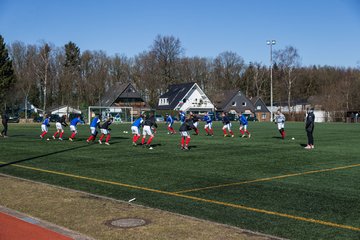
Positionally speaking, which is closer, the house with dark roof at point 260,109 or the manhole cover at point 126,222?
the manhole cover at point 126,222

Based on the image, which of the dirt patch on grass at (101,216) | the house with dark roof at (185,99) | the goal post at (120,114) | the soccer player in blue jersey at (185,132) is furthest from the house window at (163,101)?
the dirt patch on grass at (101,216)

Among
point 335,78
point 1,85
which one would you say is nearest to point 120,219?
point 1,85

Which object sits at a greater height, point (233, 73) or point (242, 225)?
point (233, 73)

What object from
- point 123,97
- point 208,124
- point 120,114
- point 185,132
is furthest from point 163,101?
point 185,132

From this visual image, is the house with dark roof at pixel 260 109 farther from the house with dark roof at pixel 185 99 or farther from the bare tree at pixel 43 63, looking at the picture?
the bare tree at pixel 43 63

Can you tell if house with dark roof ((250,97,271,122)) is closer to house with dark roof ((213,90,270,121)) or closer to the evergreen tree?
house with dark roof ((213,90,270,121))

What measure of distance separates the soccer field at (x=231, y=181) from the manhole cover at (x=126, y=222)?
3.98 feet

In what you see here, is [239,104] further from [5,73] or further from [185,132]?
[185,132]

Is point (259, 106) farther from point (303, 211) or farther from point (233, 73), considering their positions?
point (303, 211)

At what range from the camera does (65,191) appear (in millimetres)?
10102

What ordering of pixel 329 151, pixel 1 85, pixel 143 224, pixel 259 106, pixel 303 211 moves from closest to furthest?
pixel 143 224 < pixel 303 211 < pixel 329 151 < pixel 1 85 < pixel 259 106

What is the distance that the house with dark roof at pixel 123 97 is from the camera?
90.8 metres

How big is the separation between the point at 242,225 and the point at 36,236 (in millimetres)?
3314

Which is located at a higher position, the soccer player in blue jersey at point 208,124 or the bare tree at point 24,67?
the bare tree at point 24,67
